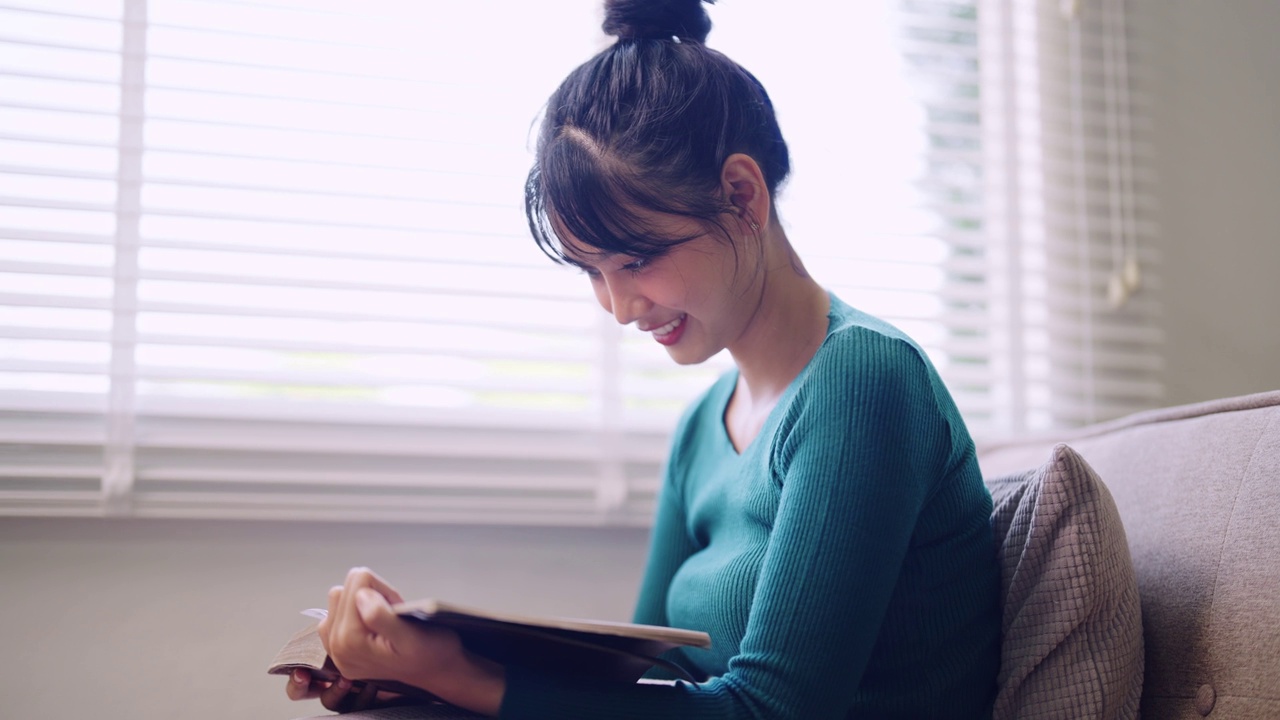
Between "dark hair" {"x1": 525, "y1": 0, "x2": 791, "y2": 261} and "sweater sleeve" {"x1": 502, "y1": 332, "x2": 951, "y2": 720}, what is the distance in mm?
238

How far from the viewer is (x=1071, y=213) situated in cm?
160

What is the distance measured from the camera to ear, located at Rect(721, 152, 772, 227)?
918 mm

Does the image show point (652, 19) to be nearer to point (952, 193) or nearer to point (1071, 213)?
point (952, 193)

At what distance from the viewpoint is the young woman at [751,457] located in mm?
698

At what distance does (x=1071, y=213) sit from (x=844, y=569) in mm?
1146

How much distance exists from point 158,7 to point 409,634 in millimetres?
1036

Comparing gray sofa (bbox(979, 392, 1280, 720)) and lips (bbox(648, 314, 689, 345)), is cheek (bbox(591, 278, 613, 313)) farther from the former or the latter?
gray sofa (bbox(979, 392, 1280, 720))

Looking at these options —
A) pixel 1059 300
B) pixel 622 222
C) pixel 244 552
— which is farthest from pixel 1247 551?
pixel 244 552

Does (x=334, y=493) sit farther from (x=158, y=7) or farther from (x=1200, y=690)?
(x=1200, y=690)

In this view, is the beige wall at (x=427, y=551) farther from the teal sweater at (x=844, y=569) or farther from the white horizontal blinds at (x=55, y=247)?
the teal sweater at (x=844, y=569)

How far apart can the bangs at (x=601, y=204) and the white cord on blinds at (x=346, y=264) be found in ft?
0.72

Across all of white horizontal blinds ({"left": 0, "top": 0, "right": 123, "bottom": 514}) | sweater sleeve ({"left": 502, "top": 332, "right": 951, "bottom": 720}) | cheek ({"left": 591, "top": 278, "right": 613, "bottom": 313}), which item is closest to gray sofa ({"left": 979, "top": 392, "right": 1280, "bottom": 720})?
sweater sleeve ({"left": 502, "top": 332, "right": 951, "bottom": 720})

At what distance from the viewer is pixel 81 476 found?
117 cm

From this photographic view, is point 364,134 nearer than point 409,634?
No
